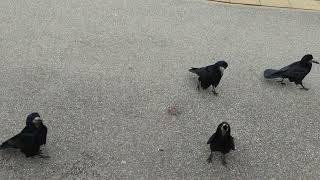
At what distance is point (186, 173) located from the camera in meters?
5.97

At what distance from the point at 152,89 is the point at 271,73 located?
203 cm

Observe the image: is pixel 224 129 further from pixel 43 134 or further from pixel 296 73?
pixel 296 73

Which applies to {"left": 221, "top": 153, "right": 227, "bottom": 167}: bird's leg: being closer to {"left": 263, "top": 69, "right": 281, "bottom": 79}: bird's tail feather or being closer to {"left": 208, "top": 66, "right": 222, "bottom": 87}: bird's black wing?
{"left": 208, "top": 66, "right": 222, "bottom": 87}: bird's black wing

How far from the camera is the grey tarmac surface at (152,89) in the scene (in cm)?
611

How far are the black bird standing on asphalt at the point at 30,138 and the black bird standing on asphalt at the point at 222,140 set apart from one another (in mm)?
2130

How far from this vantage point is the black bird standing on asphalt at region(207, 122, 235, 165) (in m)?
5.79

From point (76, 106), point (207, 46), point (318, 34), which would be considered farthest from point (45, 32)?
point (318, 34)

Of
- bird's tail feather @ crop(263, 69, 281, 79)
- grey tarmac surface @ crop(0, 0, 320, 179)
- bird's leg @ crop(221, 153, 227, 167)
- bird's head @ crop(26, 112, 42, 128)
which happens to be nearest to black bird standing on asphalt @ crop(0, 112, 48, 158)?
bird's head @ crop(26, 112, 42, 128)

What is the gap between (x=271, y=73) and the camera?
7.78 metres

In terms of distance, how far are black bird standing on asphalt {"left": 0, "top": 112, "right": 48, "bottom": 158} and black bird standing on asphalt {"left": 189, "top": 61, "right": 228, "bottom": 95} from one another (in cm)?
266

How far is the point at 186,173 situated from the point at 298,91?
2909mm

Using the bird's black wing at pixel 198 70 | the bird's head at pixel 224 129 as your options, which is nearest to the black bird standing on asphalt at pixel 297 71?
the bird's black wing at pixel 198 70

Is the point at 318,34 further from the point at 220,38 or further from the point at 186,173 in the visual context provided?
the point at 186,173

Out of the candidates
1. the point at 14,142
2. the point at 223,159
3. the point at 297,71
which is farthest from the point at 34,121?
the point at 297,71
